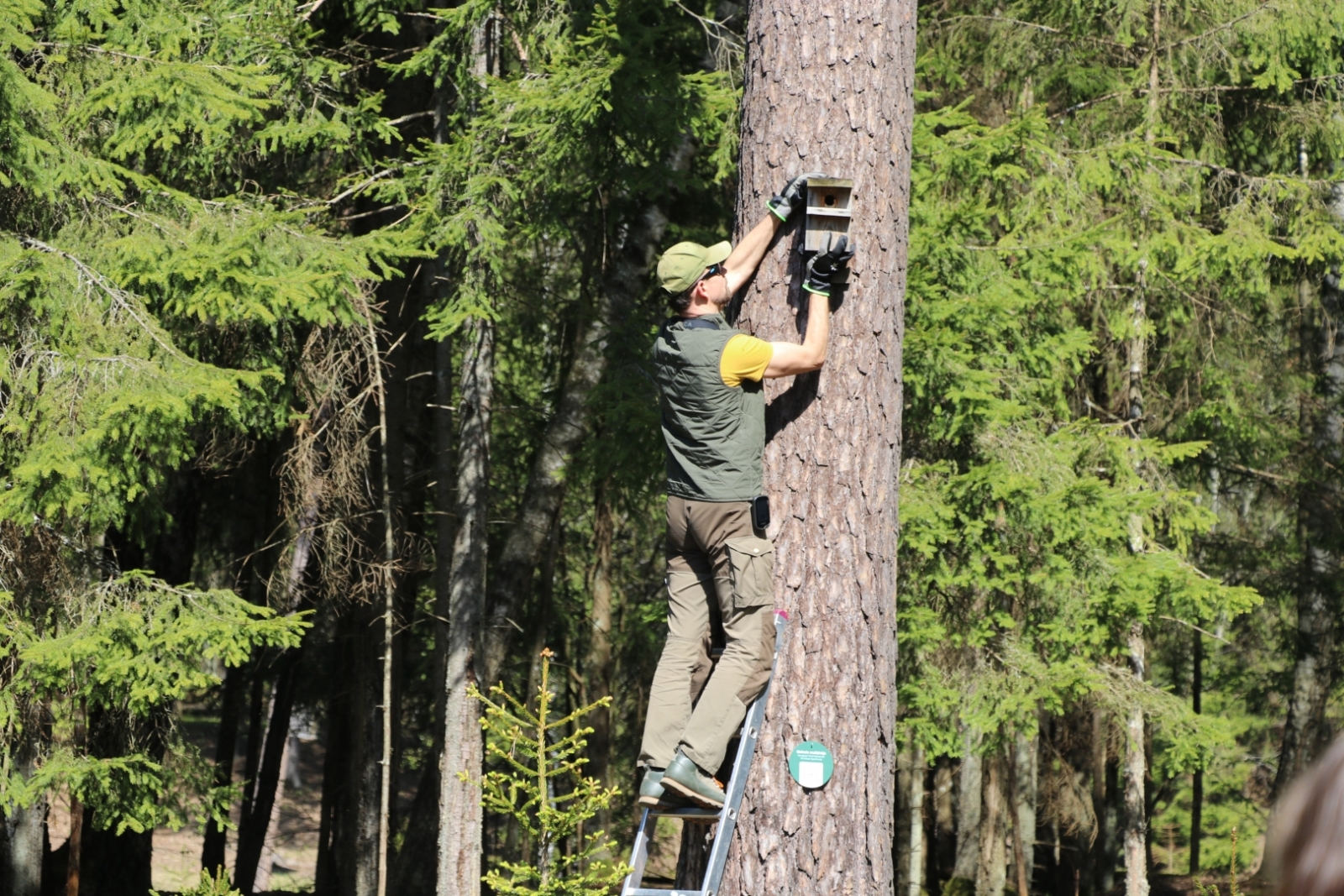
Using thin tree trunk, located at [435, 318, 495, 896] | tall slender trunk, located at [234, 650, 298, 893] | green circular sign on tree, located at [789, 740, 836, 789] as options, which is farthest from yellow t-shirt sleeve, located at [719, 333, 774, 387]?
tall slender trunk, located at [234, 650, 298, 893]

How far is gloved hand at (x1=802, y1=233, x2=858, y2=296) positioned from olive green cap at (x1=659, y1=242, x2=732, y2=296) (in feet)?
1.14

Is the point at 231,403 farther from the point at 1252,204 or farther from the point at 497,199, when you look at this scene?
the point at 1252,204

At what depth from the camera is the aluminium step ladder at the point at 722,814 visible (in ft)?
14.2

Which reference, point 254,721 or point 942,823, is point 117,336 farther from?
point 942,823

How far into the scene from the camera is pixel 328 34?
13.5m

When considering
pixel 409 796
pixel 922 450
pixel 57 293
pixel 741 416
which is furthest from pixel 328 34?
pixel 409 796

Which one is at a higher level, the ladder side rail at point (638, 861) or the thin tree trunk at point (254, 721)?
the ladder side rail at point (638, 861)

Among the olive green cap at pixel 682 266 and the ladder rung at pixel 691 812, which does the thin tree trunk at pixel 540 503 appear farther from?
the ladder rung at pixel 691 812

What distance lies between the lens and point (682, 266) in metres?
4.63

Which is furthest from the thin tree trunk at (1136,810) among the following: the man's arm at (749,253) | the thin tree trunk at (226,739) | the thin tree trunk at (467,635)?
the thin tree trunk at (226,739)

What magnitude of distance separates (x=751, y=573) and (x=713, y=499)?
1.08 ft

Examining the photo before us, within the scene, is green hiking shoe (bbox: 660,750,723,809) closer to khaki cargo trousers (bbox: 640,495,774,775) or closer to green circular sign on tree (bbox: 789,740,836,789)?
khaki cargo trousers (bbox: 640,495,774,775)

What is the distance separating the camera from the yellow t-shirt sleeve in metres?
4.47

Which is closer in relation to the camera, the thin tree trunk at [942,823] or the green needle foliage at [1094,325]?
the green needle foliage at [1094,325]
